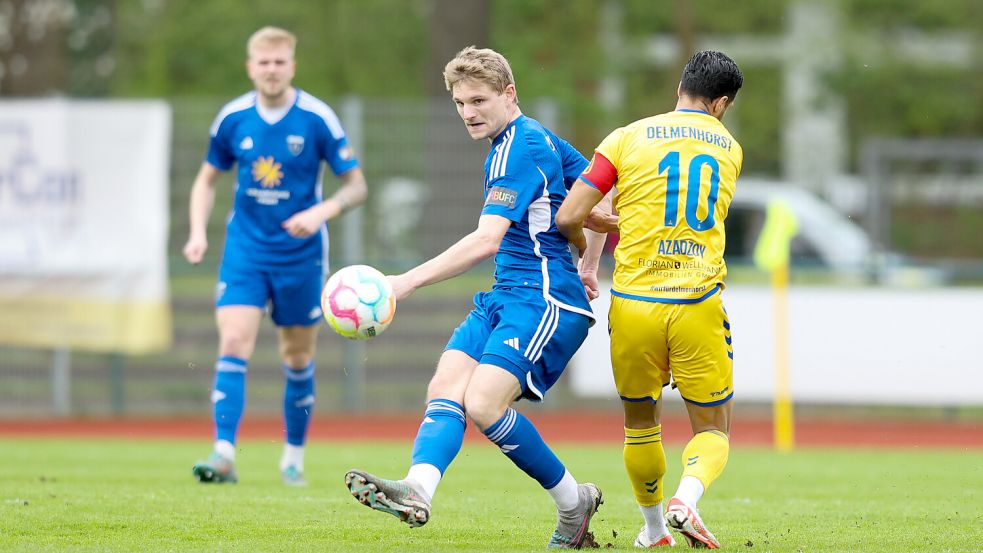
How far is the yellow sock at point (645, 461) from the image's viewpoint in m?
6.09

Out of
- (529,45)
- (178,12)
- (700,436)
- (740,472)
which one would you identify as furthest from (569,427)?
(178,12)

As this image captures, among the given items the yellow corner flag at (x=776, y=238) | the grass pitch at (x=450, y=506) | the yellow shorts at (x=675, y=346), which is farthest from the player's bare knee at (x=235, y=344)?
the yellow corner flag at (x=776, y=238)

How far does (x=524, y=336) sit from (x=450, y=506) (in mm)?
2382

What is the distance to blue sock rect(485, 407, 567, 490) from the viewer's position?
5.72m

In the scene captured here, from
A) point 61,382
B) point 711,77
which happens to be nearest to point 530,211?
point 711,77

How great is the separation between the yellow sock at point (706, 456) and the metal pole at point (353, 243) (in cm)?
1025

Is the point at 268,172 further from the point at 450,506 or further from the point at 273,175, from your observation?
the point at 450,506

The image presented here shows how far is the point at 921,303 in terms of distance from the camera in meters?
15.2

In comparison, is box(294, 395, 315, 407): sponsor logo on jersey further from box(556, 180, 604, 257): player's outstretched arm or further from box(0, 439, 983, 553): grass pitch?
box(556, 180, 604, 257): player's outstretched arm

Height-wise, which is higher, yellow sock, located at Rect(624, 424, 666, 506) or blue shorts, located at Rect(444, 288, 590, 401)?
blue shorts, located at Rect(444, 288, 590, 401)

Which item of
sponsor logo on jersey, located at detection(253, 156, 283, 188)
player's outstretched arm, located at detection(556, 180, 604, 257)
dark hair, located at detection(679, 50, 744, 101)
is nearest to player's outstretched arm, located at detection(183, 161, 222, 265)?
sponsor logo on jersey, located at detection(253, 156, 283, 188)

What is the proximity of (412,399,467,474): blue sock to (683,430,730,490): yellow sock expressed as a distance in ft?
3.10

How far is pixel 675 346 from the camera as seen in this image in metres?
5.85

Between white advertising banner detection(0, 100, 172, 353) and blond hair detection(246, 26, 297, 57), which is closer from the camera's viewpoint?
blond hair detection(246, 26, 297, 57)
